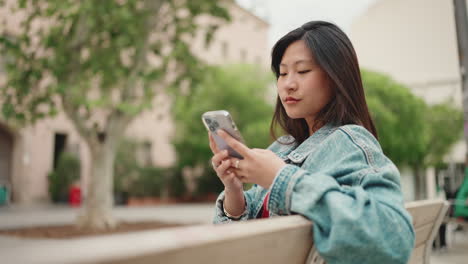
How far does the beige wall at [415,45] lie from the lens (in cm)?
2892

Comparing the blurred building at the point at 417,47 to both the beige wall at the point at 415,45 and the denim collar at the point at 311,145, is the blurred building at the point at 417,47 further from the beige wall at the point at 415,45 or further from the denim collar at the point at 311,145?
the denim collar at the point at 311,145

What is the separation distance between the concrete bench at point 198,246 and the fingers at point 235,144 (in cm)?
28

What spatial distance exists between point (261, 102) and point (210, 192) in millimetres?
6460

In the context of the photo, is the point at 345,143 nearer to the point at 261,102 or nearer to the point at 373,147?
the point at 373,147

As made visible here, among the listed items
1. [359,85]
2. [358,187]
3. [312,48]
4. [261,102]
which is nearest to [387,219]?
[358,187]

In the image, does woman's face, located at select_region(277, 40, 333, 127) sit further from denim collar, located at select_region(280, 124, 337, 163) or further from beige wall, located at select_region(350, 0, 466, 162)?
beige wall, located at select_region(350, 0, 466, 162)

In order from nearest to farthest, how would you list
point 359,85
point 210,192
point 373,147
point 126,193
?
point 373,147
point 359,85
point 126,193
point 210,192

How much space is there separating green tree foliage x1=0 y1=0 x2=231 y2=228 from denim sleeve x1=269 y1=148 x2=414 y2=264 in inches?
287

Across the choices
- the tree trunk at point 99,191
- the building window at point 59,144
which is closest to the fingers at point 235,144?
the tree trunk at point 99,191

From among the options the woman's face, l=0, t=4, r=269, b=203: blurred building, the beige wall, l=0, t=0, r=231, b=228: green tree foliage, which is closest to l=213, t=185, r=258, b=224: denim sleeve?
the woman's face

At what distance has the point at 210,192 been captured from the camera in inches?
998

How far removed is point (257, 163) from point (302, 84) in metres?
0.44

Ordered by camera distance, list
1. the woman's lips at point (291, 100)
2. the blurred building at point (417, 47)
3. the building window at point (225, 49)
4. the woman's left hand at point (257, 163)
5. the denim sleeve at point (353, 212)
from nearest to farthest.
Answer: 1. the denim sleeve at point (353, 212)
2. the woman's left hand at point (257, 163)
3. the woman's lips at point (291, 100)
4. the blurred building at point (417, 47)
5. the building window at point (225, 49)

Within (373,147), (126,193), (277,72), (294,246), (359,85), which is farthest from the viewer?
(126,193)
